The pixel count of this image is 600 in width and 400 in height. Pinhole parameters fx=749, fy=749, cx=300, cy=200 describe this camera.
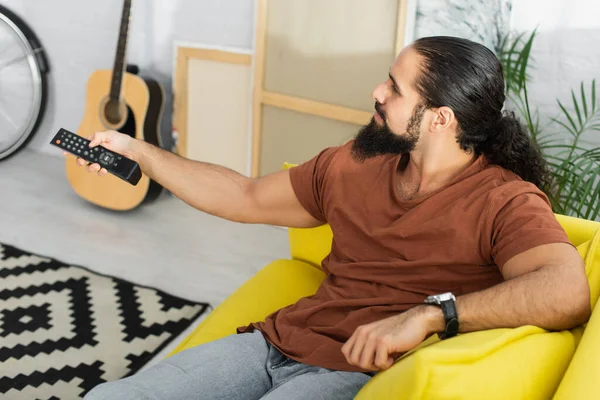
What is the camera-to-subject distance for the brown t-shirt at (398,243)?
4.40 feet

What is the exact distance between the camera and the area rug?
2.07 meters

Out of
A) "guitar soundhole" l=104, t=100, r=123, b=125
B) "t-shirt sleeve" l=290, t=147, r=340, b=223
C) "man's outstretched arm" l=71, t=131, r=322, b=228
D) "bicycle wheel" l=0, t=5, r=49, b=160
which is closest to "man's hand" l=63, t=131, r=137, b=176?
"man's outstretched arm" l=71, t=131, r=322, b=228

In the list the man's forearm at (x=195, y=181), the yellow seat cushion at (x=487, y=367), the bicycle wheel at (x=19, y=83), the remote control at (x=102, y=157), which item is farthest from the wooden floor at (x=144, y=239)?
the yellow seat cushion at (x=487, y=367)

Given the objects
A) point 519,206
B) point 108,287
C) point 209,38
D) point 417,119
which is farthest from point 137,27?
point 519,206

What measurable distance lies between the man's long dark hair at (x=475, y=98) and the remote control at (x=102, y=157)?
24.3 inches

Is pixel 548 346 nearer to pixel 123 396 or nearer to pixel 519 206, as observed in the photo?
pixel 519 206

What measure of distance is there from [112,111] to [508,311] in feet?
7.60

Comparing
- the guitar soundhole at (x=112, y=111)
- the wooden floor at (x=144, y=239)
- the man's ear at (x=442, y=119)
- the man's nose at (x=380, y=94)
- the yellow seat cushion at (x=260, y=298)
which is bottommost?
the wooden floor at (x=144, y=239)

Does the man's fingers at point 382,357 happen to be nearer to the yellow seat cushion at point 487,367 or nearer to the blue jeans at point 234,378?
the yellow seat cushion at point 487,367

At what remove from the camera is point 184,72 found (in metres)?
3.29

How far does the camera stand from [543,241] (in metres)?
1.24

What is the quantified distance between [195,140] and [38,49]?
90 cm

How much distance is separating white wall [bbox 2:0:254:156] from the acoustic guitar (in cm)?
26

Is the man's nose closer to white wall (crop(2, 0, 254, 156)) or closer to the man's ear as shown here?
the man's ear
